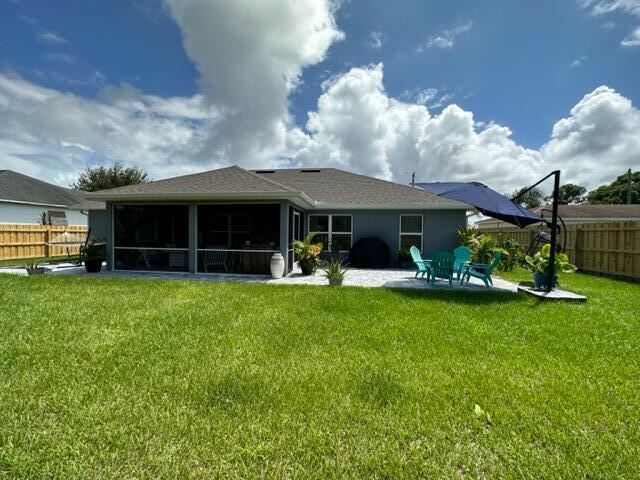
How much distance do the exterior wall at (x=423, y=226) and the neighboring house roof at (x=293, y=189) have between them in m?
0.56

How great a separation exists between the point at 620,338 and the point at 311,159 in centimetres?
1995

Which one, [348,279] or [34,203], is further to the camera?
[34,203]

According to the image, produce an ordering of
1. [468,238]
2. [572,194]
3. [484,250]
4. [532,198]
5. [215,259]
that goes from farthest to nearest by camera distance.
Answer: [572,194]
[532,198]
[468,238]
[484,250]
[215,259]

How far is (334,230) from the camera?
13.8 m

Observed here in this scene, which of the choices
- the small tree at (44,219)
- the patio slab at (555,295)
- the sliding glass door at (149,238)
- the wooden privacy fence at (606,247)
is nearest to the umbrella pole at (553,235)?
the patio slab at (555,295)

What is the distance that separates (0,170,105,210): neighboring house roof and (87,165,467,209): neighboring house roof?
991 cm

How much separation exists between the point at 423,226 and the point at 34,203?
25497 millimetres

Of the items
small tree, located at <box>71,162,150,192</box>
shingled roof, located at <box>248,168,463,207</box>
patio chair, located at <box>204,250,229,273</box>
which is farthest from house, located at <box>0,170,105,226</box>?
shingled roof, located at <box>248,168,463,207</box>

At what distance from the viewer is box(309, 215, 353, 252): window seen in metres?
13.7

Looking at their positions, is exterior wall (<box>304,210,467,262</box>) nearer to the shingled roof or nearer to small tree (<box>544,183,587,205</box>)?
the shingled roof

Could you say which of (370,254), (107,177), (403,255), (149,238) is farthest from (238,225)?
(107,177)

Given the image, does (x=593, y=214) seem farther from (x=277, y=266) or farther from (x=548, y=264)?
(x=277, y=266)

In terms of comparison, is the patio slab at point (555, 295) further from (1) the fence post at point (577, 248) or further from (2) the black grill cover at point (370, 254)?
(1) the fence post at point (577, 248)


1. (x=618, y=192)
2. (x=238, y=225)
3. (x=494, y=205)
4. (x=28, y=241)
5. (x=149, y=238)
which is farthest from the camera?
(x=618, y=192)
